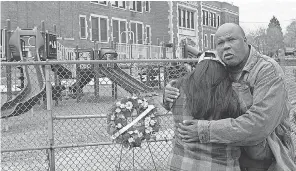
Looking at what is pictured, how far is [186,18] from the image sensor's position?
36812 mm

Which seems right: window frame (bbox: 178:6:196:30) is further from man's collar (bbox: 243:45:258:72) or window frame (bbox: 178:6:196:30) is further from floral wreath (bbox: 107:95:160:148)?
man's collar (bbox: 243:45:258:72)

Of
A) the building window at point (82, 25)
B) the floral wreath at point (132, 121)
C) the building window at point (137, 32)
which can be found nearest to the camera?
the floral wreath at point (132, 121)

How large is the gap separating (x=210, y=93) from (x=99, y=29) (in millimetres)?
26049

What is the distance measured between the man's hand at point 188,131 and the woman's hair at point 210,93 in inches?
2.0

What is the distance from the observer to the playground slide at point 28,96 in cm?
862

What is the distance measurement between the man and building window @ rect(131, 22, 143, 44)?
28361mm

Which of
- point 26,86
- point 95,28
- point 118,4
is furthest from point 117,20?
point 26,86

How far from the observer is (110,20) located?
92.9 ft

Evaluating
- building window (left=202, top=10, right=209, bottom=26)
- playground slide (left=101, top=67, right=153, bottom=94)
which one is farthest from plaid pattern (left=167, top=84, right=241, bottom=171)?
building window (left=202, top=10, right=209, bottom=26)

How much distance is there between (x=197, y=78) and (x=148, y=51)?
23.1 meters

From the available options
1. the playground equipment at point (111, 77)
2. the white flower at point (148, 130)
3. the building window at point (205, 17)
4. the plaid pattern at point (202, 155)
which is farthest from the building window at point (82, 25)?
the plaid pattern at point (202, 155)

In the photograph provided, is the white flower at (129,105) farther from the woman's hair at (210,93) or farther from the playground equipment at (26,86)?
the playground equipment at (26,86)

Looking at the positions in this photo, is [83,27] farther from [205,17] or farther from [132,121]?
[132,121]

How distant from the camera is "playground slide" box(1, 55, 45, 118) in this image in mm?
8625
